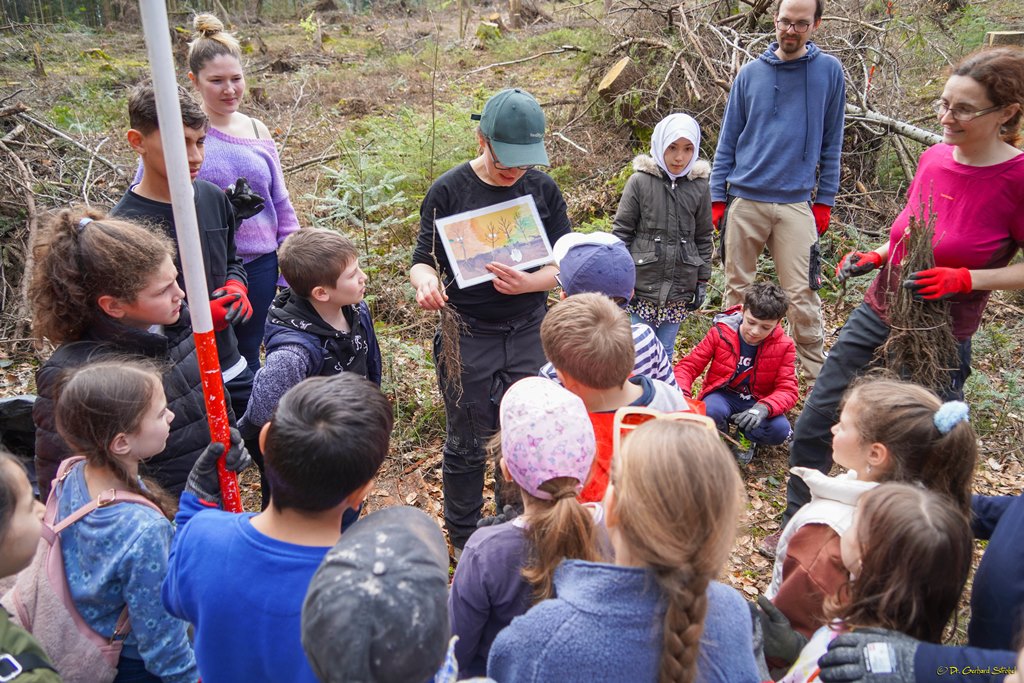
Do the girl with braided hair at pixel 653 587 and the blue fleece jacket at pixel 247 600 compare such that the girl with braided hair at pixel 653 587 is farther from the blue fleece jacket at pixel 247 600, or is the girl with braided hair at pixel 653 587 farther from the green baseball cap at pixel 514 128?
the green baseball cap at pixel 514 128

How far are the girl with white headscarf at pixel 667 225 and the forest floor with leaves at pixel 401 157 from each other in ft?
4.11

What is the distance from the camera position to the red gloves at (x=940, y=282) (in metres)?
2.95

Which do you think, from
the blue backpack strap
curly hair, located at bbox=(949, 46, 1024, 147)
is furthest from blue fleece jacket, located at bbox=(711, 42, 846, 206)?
the blue backpack strap

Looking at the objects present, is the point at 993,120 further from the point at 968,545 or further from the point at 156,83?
the point at 156,83

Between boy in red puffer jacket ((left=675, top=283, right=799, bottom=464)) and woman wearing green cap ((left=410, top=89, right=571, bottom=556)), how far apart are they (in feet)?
4.69

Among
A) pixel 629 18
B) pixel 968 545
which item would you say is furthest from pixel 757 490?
pixel 629 18

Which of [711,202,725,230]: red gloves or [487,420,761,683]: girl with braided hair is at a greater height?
[487,420,761,683]: girl with braided hair

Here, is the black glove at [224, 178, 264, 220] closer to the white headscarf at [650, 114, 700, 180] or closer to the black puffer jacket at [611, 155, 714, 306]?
the black puffer jacket at [611, 155, 714, 306]

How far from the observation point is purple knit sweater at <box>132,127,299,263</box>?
380 centimetres

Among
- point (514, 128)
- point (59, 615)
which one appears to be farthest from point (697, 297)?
point (59, 615)

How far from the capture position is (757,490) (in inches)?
164

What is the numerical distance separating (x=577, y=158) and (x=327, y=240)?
5.86 meters

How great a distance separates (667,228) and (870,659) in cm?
309

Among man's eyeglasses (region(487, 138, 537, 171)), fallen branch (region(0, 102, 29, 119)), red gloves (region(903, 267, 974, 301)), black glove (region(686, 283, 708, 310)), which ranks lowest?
black glove (region(686, 283, 708, 310))
